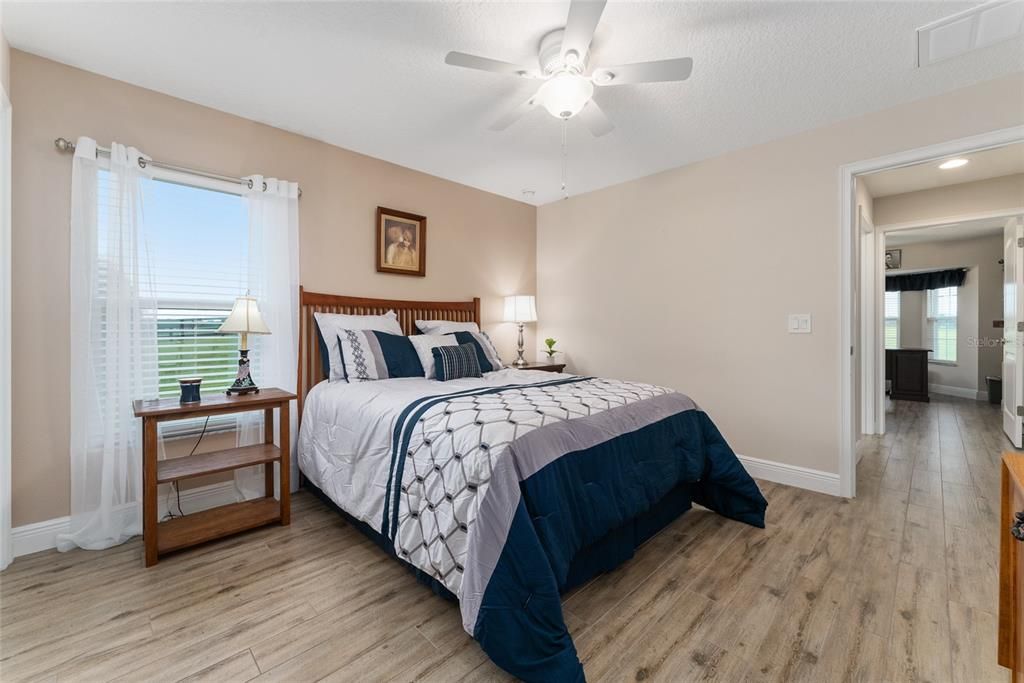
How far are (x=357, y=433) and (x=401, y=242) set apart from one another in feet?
6.21

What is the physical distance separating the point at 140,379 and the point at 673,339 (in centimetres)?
365

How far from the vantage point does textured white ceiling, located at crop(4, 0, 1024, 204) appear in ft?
6.08

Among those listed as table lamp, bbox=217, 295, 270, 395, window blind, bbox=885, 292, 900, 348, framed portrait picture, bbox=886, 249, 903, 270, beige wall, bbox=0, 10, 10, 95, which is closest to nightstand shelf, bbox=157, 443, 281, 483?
table lamp, bbox=217, 295, 270, 395

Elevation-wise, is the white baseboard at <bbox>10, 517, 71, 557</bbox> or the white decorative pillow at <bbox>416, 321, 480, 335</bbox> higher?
the white decorative pillow at <bbox>416, 321, 480, 335</bbox>

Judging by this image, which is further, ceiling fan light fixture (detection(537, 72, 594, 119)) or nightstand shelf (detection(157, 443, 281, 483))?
nightstand shelf (detection(157, 443, 281, 483))

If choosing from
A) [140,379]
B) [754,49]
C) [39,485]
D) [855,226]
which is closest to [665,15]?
[754,49]

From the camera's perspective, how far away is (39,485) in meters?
2.14

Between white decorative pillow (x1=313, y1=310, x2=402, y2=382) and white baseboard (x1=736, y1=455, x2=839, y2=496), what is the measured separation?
285 centimetres

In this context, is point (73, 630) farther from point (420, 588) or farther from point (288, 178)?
point (288, 178)

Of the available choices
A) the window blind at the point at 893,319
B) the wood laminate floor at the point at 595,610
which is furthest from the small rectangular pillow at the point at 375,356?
the window blind at the point at 893,319

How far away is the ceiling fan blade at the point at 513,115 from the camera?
228cm

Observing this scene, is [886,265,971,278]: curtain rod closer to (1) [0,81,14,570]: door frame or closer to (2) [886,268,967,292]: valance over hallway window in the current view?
(2) [886,268,967,292]: valance over hallway window

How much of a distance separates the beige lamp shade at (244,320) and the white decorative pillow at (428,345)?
3.06 ft

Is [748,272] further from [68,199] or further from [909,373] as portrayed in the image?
[909,373]
